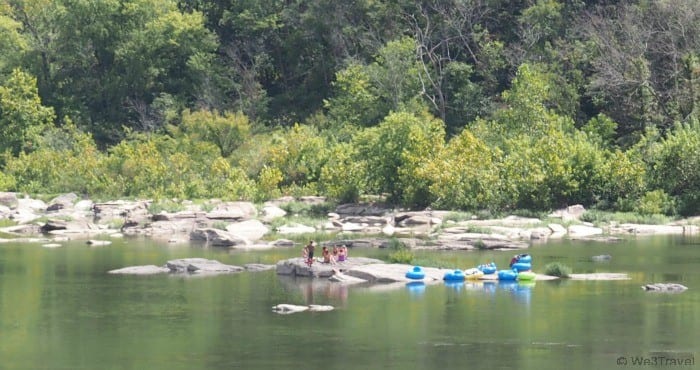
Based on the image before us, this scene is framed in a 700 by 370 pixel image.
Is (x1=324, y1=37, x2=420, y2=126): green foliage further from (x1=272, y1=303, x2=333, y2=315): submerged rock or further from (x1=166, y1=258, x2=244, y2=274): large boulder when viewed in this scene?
(x1=272, y1=303, x2=333, y2=315): submerged rock

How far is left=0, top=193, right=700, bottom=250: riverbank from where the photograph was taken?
5018cm

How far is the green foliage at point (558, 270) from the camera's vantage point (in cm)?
3950

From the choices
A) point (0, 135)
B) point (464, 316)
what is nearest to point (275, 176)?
point (0, 135)

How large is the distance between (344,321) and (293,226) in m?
24.1

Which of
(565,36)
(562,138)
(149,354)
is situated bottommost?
(149,354)

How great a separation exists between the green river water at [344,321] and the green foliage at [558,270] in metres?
1.00

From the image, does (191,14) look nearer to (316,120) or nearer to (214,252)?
(316,120)

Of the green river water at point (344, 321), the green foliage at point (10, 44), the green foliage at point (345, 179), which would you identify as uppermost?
the green foliage at point (10, 44)

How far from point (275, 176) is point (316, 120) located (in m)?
14.1

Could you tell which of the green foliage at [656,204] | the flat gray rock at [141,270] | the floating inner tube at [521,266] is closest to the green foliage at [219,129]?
the green foliage at [656,204]

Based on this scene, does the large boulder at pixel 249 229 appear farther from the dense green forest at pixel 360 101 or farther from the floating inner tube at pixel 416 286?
the floating inner tube at pixel 416 286

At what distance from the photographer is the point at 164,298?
119 feet

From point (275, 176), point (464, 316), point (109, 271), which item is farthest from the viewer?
point (275, 176)

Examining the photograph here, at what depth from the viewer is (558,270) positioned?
1559 inches
